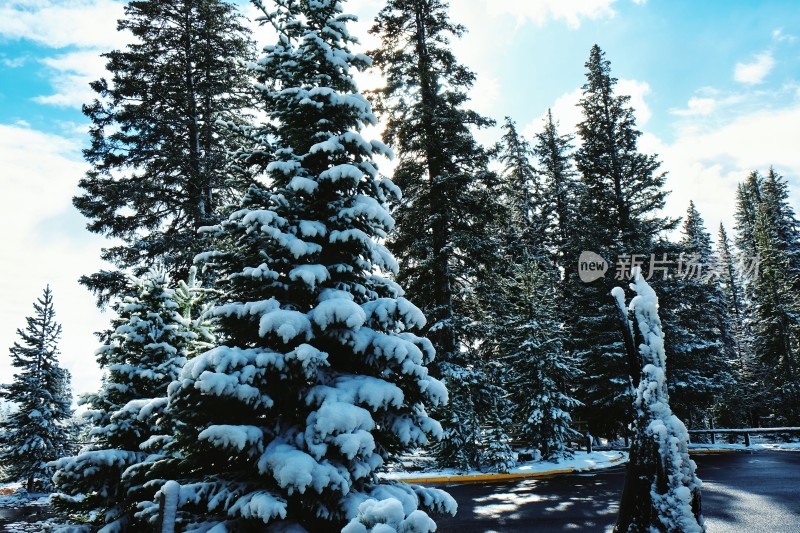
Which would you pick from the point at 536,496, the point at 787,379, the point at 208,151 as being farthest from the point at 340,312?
the point at 787,379

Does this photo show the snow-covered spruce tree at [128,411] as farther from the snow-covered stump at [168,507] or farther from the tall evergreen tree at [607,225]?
the tall evergreen tree at [607,225]

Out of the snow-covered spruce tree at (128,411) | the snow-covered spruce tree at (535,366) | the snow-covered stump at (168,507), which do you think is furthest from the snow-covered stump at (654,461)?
the snow-covered spruce tree at (535,366)

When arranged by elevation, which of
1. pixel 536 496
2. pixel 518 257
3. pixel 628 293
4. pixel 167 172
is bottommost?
pixel 536 496

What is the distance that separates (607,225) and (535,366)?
9.68m

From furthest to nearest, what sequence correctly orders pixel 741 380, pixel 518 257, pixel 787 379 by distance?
1. pixel 741 380
2. pixel 787 379
3. pixel 518 257

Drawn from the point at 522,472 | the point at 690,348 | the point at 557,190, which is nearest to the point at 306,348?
the point at 522,472

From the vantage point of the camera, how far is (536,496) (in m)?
11.2

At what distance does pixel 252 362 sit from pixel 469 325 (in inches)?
429

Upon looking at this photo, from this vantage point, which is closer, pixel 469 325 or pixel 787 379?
pixel 469 325

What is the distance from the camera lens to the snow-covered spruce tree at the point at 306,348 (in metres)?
4.86

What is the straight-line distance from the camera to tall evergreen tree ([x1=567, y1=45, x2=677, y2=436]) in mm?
A: 21625

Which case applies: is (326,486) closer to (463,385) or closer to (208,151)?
(463,385)

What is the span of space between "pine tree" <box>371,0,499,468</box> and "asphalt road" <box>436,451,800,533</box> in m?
2.89

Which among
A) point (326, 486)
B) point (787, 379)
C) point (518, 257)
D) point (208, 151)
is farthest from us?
point (787, 379)
